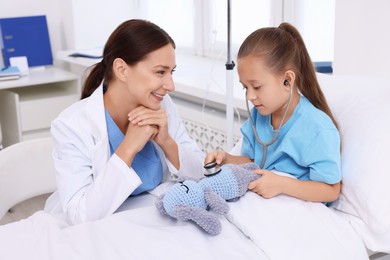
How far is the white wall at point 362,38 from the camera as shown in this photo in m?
1.69

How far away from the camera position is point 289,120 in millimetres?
1357

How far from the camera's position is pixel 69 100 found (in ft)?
10.5

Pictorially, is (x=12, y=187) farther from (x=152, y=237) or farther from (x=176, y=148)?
(x=152, y=237)

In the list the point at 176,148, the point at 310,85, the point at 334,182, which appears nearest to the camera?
the point at 334,182

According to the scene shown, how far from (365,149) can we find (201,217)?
0.44 m

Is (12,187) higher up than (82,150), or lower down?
lower down

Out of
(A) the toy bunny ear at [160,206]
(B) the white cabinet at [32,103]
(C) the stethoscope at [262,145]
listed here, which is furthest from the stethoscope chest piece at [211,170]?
(B) the white cabinet at [32,103]

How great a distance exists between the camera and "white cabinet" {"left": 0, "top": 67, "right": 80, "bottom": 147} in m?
3.03

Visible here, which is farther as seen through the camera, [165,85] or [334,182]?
[165,85]

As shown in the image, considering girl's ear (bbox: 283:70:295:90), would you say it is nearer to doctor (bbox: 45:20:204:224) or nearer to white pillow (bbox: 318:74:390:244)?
white pillow (bbox: 318:74:390:244)

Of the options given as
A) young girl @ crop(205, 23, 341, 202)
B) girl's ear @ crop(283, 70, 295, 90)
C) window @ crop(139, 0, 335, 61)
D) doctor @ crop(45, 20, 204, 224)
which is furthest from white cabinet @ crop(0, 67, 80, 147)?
girl's ear @ crop(283, 70, 295, 90)

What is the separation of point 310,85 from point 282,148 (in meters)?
0.18

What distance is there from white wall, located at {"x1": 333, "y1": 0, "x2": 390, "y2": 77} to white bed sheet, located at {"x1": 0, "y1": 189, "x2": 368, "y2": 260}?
0.71 m

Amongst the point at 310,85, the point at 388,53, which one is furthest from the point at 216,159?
the point at 388,53
